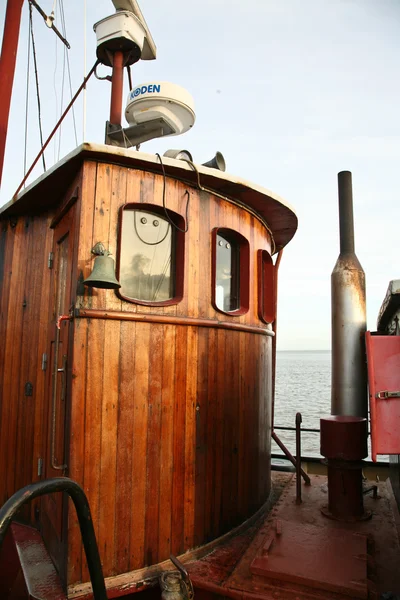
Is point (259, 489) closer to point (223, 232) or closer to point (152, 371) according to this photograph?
point (152, 371)

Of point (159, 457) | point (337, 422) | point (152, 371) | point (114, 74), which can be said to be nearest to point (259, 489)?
point (337, 422)

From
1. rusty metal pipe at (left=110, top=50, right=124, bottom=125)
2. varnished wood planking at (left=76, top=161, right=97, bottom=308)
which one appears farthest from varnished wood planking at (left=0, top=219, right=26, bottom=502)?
Answer: varnished wood planking at (left=76, top=161, right=97, bottom=308)

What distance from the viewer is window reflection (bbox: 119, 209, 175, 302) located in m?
4.38

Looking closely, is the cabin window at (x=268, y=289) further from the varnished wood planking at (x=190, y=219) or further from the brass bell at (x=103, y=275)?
the brass bell at (x=103, y=275)

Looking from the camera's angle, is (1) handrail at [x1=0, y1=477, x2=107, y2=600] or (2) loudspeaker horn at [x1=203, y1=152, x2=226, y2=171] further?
(2) loudspeaker horn at [x1=203, y1=152, x2=226, y2=171]

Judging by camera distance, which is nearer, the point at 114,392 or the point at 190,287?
the point at 114,392

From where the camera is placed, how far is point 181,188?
15.4 feet

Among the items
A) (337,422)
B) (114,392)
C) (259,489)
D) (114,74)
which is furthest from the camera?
(114,74)

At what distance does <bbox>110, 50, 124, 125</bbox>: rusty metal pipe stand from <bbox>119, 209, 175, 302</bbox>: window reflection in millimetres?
2054

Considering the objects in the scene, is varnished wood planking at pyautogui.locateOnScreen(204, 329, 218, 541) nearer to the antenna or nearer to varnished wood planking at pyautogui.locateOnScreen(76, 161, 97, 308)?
varnished wood planking at pyautogui.locateOnScreen(76, 161, 97, 308)

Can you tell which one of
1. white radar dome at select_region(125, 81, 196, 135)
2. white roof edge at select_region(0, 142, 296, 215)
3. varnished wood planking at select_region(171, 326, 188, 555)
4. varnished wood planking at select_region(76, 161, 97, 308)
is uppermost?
white radar dome at select_region(125, 81, 196, 135)

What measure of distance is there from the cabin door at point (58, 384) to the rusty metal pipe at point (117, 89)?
1782 millimetres

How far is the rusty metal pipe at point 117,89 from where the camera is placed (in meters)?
5.78

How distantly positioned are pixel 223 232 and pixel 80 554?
143 inches
